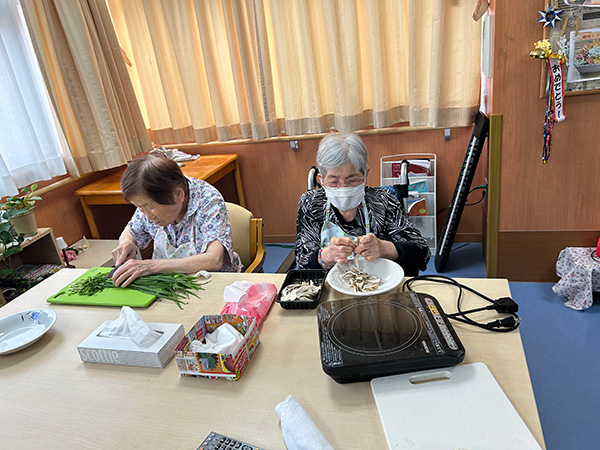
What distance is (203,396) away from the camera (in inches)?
35.7

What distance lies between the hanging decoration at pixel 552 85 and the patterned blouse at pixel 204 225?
1.69 metres

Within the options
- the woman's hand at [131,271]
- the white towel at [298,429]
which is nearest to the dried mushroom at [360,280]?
the white towel at [298,429]

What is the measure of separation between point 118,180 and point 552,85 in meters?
2.80

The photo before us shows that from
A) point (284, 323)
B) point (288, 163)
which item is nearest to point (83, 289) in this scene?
point (284, 323)

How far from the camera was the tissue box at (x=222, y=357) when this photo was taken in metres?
0.93

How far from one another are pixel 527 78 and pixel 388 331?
1.83 metres

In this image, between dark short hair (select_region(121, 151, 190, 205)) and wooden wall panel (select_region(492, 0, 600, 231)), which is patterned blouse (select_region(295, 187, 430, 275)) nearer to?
dark short hair (select_region(121, 151, 190, 205))

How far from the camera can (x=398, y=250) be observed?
1.43 m

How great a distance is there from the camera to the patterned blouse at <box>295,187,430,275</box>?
1.55 metres

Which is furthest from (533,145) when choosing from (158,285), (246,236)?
(158,285)

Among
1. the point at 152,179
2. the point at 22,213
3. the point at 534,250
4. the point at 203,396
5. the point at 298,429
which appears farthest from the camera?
the point at 534,250

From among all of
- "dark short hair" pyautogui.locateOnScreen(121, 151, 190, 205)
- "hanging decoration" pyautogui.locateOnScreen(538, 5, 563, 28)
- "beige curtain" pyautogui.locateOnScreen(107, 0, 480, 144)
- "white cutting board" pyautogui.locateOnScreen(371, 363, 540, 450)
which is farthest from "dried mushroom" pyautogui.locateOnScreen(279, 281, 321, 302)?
"beige curtain" pyautogui.locateOnScreen(107, 0, 480, 144)

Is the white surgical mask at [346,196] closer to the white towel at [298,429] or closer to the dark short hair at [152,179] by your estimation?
the dark short hair at [152,179]

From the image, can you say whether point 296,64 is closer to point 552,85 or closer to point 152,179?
point 552,85
